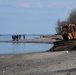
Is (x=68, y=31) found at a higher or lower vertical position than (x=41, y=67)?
higher

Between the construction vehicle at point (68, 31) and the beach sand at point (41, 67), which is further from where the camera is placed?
the construction vehicle at point (68, 31)

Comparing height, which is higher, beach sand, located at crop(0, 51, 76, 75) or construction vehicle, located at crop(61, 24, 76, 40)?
construction vehicle, located at crop(61, 24, 76, 40)

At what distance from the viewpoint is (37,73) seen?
17.8 m

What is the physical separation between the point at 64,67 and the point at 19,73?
2665mm

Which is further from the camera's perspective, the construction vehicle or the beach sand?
the construction vehicle

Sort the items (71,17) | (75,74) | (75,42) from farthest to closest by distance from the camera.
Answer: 1. (71,17)
2. (75,42)
3. (75,74)

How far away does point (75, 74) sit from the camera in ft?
53.5

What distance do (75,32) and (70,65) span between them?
2807 centimetres

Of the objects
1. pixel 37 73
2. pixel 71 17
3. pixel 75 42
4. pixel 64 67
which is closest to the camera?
pixel 37 73

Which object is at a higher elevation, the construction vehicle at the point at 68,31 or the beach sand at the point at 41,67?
the construction vehicle at the point at 68,31

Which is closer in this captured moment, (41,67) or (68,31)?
(41,67)

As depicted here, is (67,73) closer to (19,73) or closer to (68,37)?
(19,73)

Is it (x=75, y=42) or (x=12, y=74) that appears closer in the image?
(x=12, y=74)

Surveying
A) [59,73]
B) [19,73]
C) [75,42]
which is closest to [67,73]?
[59,73]
